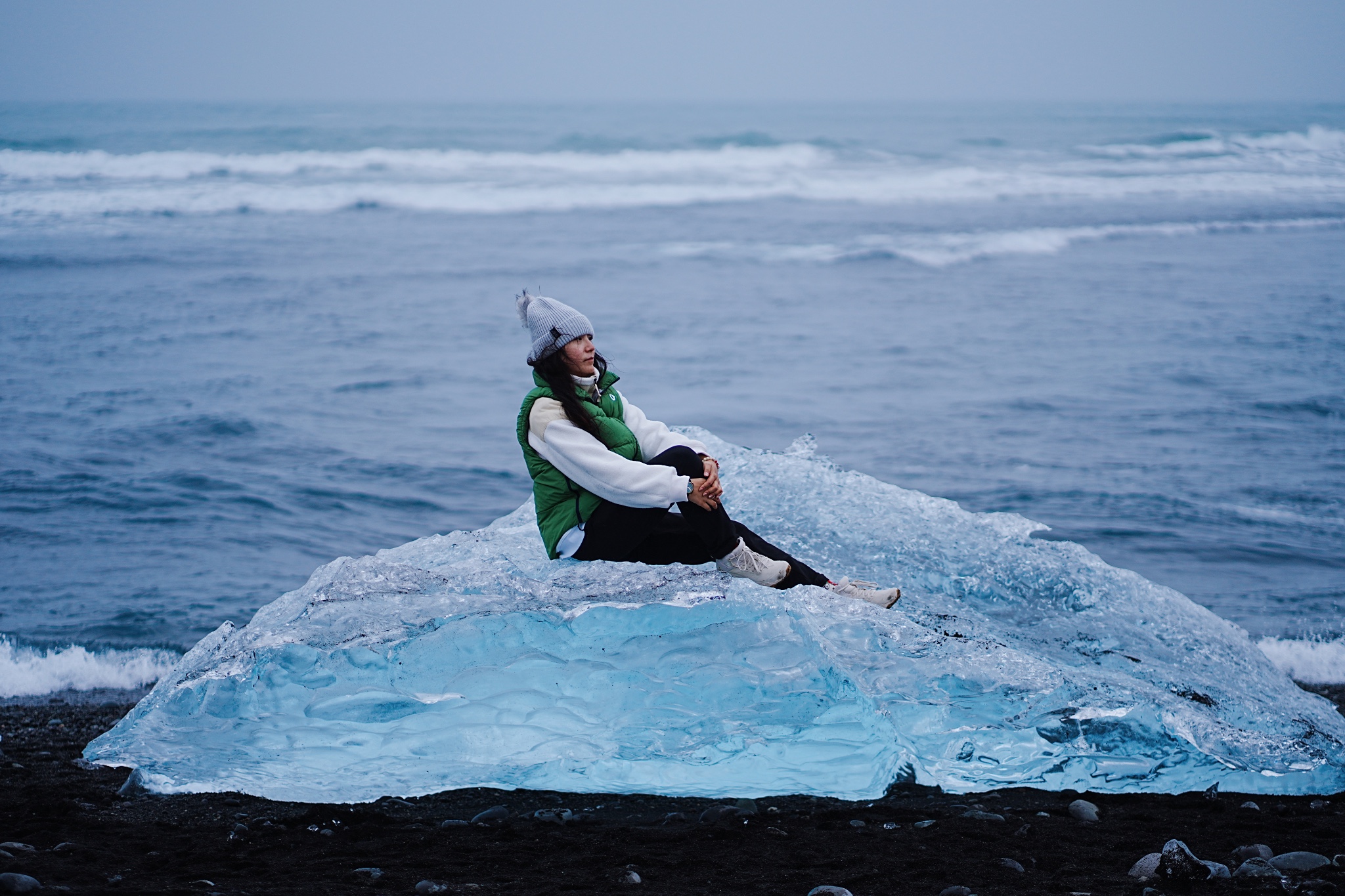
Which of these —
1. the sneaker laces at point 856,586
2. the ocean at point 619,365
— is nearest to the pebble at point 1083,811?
the sneaker laces at point 856,586

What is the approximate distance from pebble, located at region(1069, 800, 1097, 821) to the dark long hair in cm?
271

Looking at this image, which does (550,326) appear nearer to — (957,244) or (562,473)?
(562,473)

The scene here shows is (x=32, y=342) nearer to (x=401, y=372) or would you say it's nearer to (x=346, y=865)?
(x=401, y=372)

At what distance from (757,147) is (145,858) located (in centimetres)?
5501

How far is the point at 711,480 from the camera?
207 inches

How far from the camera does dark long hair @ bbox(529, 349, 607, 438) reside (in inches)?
209

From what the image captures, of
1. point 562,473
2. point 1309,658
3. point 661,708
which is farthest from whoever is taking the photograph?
point 1309,658

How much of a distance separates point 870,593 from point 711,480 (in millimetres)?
1020

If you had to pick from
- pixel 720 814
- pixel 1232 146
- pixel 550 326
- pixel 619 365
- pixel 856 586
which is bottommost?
pixel 720 814

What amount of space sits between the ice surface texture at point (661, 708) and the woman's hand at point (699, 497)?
1.15 ft

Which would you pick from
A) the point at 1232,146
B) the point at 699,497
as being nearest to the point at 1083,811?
the point at 699,497

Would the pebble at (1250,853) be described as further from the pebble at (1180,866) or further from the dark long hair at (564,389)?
the dark long hair at (564,389)

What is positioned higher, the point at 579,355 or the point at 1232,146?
the point at 1232,146

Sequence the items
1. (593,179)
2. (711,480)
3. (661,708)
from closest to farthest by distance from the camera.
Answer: (661,708)
(711,480)
(593,179)
